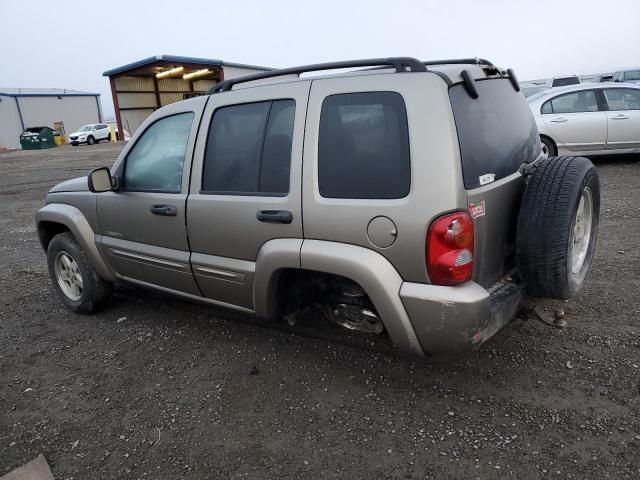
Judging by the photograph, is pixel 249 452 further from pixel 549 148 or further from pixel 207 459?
pixel 549 148

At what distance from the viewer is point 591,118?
8.85m

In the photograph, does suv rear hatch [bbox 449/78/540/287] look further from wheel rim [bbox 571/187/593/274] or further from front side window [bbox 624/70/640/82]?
front side window [bbox 624/70/640/82]

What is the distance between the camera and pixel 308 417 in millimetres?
2703

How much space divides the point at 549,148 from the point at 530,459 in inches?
324

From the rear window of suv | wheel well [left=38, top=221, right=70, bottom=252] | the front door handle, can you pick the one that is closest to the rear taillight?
the rear window of suv

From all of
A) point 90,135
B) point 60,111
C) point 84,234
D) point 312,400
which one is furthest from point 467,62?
point 60,111

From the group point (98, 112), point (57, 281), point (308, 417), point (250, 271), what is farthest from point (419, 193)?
point (98, 112)

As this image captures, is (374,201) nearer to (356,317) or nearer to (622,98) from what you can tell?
(356,317)

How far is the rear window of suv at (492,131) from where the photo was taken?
7.80ft

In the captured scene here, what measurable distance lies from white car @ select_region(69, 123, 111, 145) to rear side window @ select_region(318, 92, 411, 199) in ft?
116

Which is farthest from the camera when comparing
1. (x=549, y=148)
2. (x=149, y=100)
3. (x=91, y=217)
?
(x=149, y=100)

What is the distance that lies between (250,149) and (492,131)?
1434 mm

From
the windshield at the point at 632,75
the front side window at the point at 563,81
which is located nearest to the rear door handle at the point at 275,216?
the front side window at the point at 563,81

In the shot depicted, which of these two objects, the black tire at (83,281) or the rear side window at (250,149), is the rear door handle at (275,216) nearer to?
the rear side window at (250,149)
